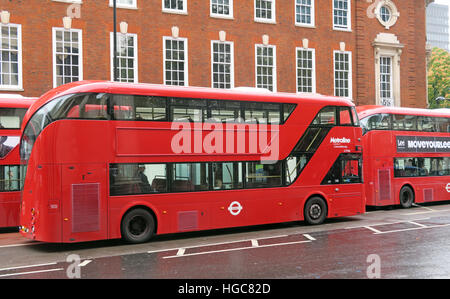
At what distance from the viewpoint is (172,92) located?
40.0 feet

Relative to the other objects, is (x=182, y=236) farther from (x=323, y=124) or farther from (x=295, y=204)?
(x=323, y=124)

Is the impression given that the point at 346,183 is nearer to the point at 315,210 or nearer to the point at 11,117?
the point at 315,210

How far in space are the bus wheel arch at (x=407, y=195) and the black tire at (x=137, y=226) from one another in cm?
1174

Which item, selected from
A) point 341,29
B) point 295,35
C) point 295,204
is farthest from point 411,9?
point 295,204

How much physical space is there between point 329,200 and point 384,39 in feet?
59.4

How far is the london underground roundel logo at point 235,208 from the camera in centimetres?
1313

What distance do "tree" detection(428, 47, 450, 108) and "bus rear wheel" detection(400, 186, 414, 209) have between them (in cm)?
4128

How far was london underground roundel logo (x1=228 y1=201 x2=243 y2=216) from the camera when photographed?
13.1 meters

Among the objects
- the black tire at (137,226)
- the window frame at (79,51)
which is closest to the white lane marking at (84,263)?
the black tire at (137,226)

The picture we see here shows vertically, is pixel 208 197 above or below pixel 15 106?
below

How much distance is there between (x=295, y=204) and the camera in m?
14.4

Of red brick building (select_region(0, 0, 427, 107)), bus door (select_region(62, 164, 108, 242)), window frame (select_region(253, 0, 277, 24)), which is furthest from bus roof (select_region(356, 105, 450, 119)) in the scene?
bus door (select_region(62, 164, 108, 242))

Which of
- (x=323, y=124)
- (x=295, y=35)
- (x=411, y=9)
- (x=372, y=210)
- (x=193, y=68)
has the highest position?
(x=411, y=9)

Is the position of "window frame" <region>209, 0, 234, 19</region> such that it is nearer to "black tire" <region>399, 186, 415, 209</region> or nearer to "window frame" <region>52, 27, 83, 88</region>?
"window frame" <region>52, 27, 83, 88</region>
